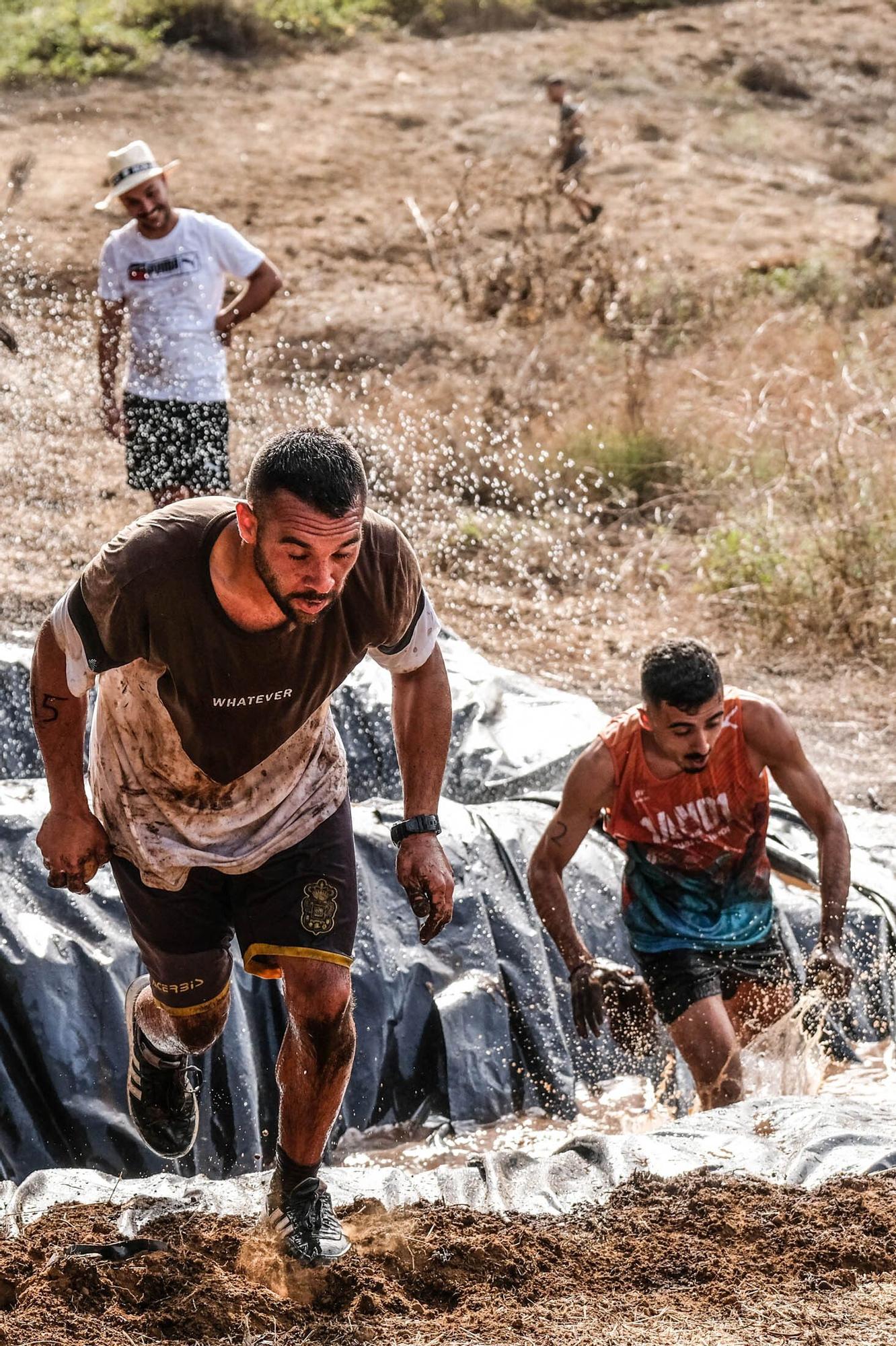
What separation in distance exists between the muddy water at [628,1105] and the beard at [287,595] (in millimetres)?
2111

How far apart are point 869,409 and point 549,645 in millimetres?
2335

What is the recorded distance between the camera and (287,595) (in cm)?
269

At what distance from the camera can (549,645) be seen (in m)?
8.06

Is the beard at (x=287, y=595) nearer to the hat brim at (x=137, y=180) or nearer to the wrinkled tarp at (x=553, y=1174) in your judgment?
the wrinkled tarp at (x=553, y=1174)

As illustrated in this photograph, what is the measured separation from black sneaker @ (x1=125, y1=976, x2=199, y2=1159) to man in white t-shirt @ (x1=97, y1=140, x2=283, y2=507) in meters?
3.30

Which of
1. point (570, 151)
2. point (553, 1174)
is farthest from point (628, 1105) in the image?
point (570, 151)

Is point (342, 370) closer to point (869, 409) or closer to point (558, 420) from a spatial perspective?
point (558, 420)

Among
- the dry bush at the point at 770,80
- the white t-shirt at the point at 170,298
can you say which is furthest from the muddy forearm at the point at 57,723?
the dry bush at the point at 770,80

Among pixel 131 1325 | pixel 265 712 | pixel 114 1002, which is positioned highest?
pixel 265 712

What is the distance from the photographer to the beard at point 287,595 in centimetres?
268

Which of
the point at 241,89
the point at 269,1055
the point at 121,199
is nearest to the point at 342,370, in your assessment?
the point at 121,199

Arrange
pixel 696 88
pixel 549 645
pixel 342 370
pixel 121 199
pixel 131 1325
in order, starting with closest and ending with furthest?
1. pixel 131 1325
2. pixel 121 199
3. pixel 549 645
4. pixel 342 370
5. pixel 696 88

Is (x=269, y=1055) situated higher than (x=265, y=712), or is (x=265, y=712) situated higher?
(x=265, y=712)

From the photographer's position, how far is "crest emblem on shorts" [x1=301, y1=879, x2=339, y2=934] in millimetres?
2969
